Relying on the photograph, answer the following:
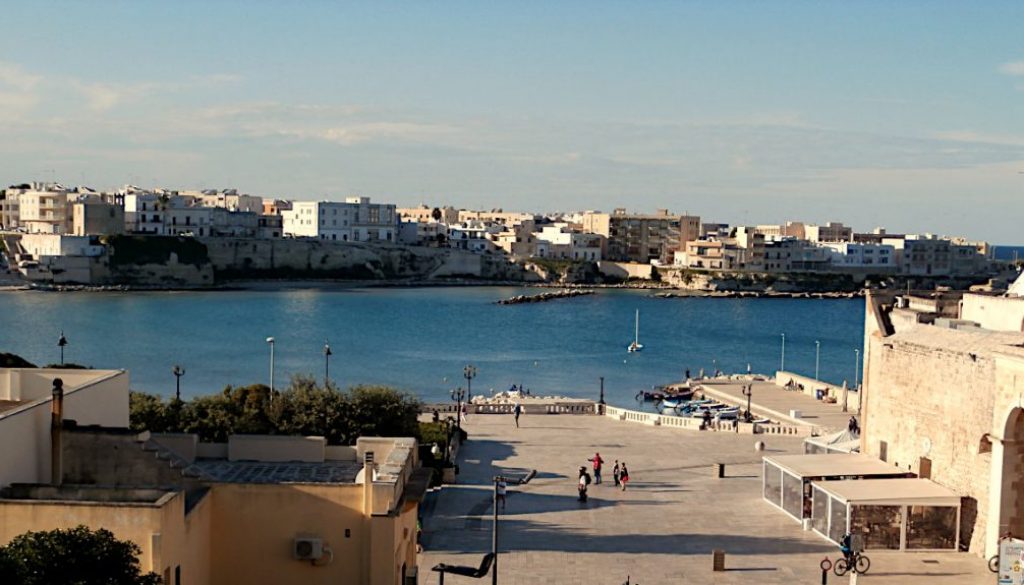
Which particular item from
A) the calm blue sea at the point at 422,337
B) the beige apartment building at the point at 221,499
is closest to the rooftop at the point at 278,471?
the beige apartment building at the point at 221,499

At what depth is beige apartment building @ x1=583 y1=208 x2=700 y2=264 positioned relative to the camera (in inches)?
5635

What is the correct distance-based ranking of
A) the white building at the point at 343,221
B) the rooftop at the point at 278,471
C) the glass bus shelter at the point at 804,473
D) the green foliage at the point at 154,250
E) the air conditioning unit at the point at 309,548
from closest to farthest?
the air conditioning unit at the point at 309,548, the rooftop at the point at 278,471, the glass bus shelter at the point at 804,473, the green foliage at the point at 154,250, the white building at the point at 343,221

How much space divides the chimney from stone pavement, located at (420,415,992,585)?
6427 millimetres

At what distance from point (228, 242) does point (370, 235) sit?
18916 millimetres

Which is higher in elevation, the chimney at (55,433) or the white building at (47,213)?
the white building at (47,213)

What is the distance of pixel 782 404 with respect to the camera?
1522 inches

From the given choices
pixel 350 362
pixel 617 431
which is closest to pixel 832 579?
pixel 617 431

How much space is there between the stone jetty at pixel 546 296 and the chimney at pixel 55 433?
9505 centimetres

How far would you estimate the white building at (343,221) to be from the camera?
129 m

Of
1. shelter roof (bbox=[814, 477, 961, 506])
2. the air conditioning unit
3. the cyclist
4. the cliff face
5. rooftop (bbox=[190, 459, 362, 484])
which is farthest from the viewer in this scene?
the cliff face

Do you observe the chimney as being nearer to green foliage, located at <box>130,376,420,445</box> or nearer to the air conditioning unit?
the air conditioning unit

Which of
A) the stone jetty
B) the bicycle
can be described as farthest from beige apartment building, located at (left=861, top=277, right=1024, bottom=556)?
the stone jetty

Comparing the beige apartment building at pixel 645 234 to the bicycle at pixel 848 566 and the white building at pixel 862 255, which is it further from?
the bicycle at pixel 848 566

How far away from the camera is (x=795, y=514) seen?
20391mm
